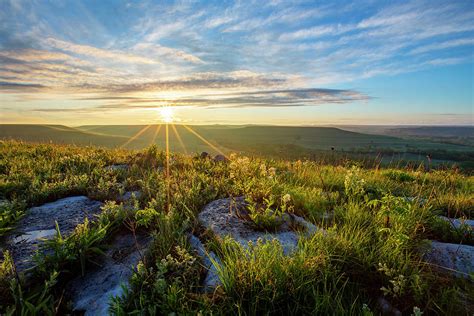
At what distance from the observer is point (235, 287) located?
2480 mm

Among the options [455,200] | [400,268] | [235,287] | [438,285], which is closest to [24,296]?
[235,287]

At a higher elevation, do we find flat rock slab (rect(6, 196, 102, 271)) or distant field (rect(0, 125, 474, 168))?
flat rock slab (rect(6, 196, 102, 271))

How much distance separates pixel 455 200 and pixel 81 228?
18.9 ft

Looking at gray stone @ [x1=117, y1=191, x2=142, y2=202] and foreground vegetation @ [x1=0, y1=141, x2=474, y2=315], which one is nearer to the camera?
foreground vegetation @ [x1=0, y1=141, x2=474, y2=315]

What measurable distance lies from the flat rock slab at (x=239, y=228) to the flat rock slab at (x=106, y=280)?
843 mm

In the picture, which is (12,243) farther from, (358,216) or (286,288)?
(358,216)

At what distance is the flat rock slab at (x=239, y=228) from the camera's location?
3354 mm

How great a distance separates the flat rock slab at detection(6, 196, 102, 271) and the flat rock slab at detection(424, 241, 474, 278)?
4.08 meters

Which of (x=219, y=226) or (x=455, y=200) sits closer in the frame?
(x=219, y=226)

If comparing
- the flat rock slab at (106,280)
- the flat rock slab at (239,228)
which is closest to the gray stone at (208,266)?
the flat rock slab at (239,228)

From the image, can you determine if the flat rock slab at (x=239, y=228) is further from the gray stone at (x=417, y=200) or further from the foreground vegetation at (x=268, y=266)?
the gray stone at (x=417, y=200)

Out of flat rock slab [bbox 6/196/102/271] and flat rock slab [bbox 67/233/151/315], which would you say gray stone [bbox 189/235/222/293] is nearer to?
flat rock slab [bbox 67/233/151/315]

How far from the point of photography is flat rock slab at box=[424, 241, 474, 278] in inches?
115

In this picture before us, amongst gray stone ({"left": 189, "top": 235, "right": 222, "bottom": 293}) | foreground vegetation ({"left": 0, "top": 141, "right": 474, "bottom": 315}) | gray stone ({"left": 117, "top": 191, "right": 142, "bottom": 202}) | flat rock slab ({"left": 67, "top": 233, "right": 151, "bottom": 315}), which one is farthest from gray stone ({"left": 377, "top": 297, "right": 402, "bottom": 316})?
gray stone ({"left": 117, "top": 191, "right": 142, "bottom": 202})
